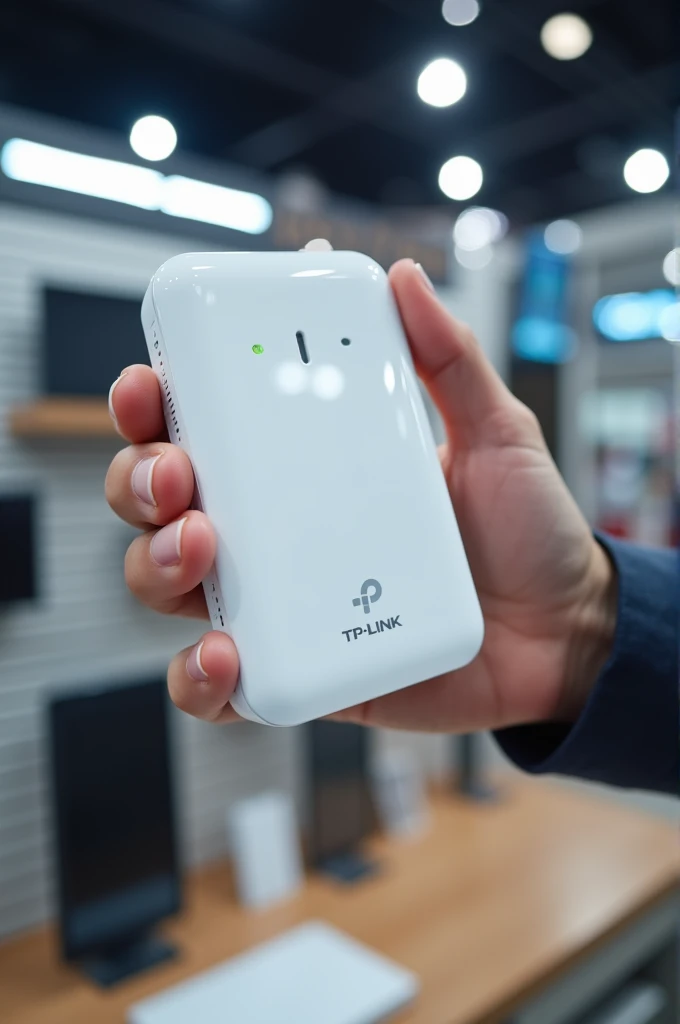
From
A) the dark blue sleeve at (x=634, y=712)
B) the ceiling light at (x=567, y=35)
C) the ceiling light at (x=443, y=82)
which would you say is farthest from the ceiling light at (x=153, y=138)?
the ceiling light at (x=567, y=35)

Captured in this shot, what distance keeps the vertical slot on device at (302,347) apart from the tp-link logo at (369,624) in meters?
0.10

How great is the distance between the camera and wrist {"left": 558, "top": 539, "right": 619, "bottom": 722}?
21.8 inches

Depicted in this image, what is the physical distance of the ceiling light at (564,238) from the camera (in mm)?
1607

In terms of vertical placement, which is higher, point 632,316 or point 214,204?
point 632,316

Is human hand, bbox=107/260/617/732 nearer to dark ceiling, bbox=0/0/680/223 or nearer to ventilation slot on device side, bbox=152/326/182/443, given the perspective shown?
ventilation slot on device side, bbox=152/326/182/443

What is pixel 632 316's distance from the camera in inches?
59.4

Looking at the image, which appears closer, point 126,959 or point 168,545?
point 168,545

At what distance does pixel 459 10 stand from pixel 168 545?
1.67 feet

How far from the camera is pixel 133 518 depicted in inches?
15.5

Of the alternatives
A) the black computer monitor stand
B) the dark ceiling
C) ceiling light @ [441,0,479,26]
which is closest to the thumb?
ceiling light @ [441,0,479,26]

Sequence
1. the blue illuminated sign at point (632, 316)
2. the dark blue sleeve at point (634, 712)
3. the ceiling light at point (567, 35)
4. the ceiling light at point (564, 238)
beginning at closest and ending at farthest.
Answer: the dark blue sleeve at point (634, 712), the ceiling light at point (567, 35), the blue illuminated sign at point (632, 316), the ceiling light at point (564, 238)

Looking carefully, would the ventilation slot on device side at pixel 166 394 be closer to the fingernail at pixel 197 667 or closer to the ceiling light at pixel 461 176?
the fingernail at pixel 197 667

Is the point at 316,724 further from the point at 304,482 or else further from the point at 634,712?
the point at 304,482

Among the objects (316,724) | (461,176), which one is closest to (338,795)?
(316,724)
